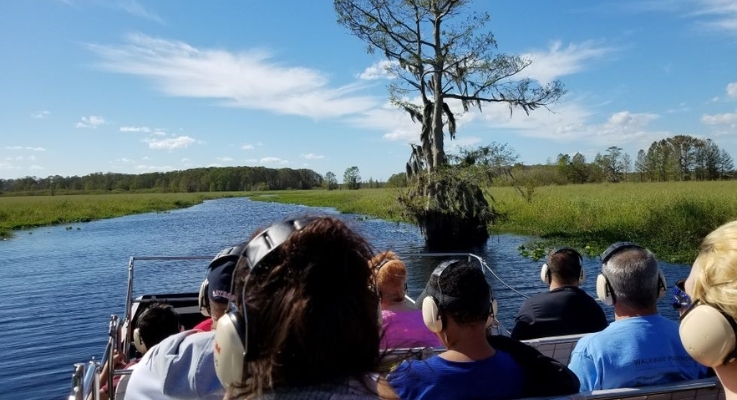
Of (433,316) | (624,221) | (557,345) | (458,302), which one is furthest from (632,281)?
(624,221)

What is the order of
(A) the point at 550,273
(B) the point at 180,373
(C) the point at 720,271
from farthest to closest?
(A) the point at 550,273 < (B) the point at 180,373 < (C) the point at 720,271

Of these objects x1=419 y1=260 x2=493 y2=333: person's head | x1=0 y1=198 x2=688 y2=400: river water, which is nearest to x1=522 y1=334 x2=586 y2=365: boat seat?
x1=419 y1=260 x2=493 y2=333: person's head

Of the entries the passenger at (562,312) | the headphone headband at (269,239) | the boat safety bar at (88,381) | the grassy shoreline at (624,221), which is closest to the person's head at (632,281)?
the passenger at (562,312)

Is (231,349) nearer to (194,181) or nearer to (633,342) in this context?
(633,342)

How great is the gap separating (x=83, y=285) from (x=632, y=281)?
16540mm

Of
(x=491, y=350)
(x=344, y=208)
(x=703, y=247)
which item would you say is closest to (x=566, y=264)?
(x=491, y=350)

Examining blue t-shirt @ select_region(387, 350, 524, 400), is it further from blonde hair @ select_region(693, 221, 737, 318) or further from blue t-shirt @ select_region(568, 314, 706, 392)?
blonde hair @ select_region(693, 221, 737, 318)

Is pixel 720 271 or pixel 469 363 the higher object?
pixel 720 271

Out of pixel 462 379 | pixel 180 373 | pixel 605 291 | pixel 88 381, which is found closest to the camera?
pixel 180 373

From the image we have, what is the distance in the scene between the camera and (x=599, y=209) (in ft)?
82.0

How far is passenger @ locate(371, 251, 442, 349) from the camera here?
3.80 m

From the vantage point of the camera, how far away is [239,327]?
4.60 feet

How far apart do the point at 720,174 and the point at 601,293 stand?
71745mm

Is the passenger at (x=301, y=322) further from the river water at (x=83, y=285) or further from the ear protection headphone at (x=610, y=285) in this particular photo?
the ear protection headphone at (x=610, y=285)
